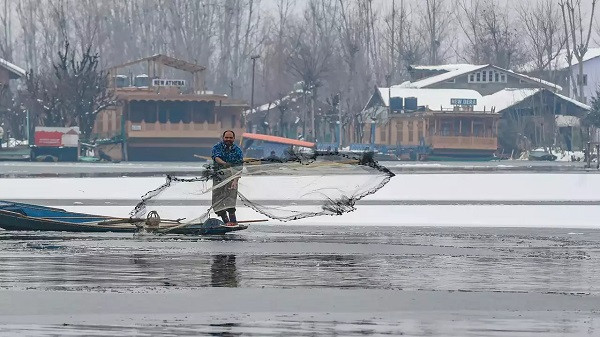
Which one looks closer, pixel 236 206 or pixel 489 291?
pixel 489 291

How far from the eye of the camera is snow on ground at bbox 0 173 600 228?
98.6 ft

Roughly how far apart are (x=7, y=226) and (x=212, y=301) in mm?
11106

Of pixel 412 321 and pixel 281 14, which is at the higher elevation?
pixel 281 14

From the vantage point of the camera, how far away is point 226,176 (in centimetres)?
2505

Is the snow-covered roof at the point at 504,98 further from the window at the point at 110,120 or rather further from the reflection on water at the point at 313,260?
the reflection on water at the point at 313,260

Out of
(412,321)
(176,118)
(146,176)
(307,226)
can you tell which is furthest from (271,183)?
(176,118)

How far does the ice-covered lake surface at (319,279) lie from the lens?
12859mm

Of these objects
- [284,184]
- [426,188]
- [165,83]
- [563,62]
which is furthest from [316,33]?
[284,184]

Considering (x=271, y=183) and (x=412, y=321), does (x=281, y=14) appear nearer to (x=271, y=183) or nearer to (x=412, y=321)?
(x=271, y=183)

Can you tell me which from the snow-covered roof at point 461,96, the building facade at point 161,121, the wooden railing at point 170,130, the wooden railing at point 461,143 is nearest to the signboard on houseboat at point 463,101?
the snow-covered roof at point 461,96

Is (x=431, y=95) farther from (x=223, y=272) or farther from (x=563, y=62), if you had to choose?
(x=223, y=272)

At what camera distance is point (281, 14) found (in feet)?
573

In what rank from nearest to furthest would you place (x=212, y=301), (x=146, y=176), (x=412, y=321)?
(x=412, y=321)
(x=212, y=301)
(x=146, y=176)

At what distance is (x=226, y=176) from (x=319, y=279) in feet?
26.8
